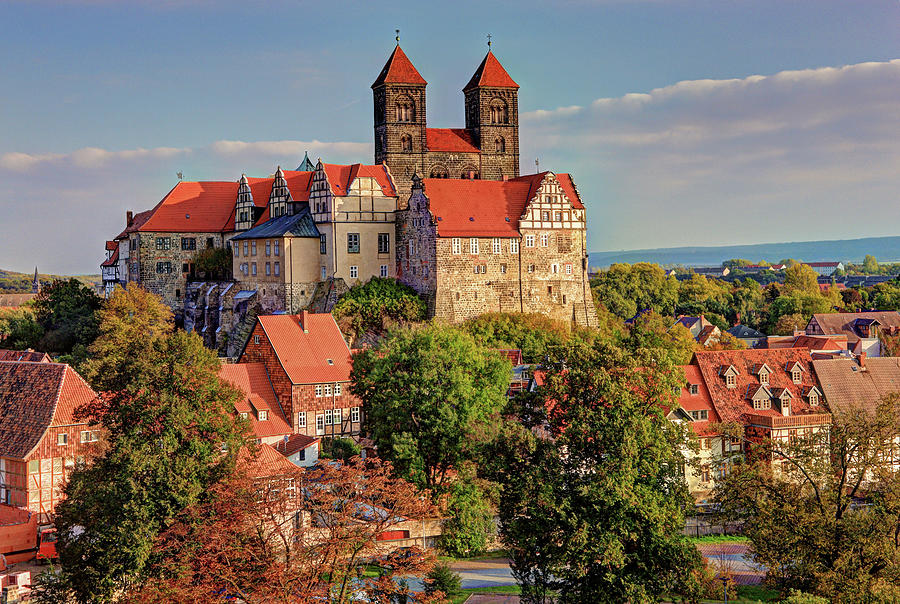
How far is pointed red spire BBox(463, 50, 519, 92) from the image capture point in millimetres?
77750

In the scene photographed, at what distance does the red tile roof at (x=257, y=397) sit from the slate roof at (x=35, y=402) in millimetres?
6167

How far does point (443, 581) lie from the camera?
34250 millimetres

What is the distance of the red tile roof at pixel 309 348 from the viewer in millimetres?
48875

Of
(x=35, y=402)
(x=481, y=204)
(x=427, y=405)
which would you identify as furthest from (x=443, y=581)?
(x=481, y=204)

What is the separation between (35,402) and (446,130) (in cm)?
4080

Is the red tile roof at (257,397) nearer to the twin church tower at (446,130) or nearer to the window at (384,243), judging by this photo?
the window at (384,243)

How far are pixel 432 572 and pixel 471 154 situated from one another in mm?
47532

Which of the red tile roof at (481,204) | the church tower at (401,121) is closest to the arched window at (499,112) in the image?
the church tower at (401,121)

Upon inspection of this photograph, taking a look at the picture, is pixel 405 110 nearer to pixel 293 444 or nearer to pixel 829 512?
pixel 293 444

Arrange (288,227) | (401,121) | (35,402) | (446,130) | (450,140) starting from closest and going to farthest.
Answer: (35,402) < (288,227) < (401,121) < (450,140) < (446,130)

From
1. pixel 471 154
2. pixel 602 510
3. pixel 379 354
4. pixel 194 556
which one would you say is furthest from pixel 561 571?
pixel 471 154

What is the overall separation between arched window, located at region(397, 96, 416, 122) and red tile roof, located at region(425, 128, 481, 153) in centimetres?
172

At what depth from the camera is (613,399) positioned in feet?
104

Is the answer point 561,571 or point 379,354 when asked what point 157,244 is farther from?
point 561,571
